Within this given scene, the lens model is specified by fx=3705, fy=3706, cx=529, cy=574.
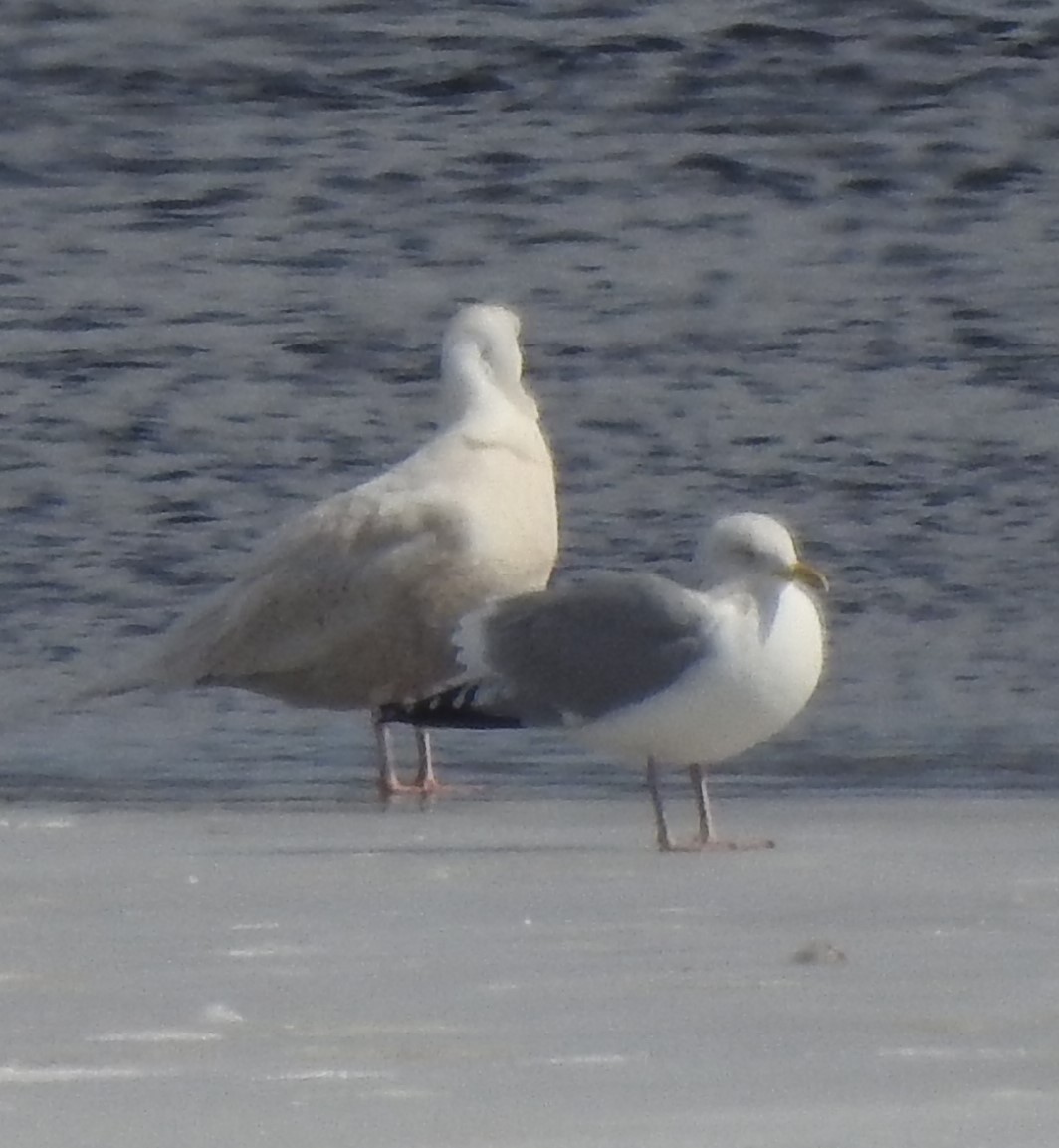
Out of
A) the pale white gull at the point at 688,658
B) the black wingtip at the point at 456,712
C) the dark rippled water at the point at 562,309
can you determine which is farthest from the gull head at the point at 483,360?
the pale white gull at the point at 688,658

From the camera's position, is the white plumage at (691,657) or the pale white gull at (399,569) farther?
the pale white gull at (399,569)

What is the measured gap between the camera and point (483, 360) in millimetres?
9023

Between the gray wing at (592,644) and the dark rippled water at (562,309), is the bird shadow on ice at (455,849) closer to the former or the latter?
the gray wing at (592,644)

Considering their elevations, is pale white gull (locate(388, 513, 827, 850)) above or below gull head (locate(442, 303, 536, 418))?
above

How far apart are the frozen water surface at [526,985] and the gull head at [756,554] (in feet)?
1.60

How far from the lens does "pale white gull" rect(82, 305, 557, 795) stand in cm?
870

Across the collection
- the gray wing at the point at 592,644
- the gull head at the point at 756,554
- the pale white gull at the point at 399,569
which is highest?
the gull head at the point at 756,554

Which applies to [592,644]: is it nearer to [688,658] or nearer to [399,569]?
[688,658]

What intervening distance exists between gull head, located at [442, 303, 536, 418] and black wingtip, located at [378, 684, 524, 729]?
55.8 inches

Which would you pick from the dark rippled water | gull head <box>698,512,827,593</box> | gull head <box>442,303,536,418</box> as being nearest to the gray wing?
gull head <box>698,512,827,593</box>

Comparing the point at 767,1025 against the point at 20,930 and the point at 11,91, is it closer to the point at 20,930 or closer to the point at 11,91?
the point at 20,930

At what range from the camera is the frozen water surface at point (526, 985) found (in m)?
4.29

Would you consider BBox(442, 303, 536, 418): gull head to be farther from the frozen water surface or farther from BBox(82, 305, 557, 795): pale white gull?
the frozen water surface

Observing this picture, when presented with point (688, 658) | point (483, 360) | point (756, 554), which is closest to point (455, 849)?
point (688, 658)
